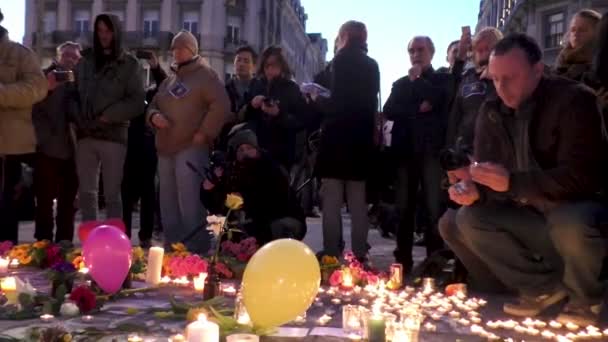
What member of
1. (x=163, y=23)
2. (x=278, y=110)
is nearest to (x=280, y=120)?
(x=278, y=110)

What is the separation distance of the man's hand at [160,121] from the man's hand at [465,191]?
2633 millimetres

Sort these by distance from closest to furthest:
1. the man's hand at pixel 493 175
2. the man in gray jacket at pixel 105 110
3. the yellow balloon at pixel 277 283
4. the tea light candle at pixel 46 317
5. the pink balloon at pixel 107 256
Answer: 1. the yellow balloon at pixel 277 283
2. the tea light candle at pixel 46 317
3. the man's hand at pixel 493 175
4. the pink balloon at pixel 107 256
5. the man in gray jacket at pixel 105 110

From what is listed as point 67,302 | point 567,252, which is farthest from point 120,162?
point 567,252

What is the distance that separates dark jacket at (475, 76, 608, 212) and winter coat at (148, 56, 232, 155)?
2.58 meters

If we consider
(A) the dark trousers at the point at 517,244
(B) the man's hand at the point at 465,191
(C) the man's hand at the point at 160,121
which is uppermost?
(C) the man's hand at the point at 160,121

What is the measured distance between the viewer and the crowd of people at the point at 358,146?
3.68 meters

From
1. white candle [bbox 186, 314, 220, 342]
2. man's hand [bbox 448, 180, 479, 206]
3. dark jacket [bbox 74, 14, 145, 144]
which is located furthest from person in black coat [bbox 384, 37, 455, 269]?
white candle [bbox 186, 314, 220, 342]

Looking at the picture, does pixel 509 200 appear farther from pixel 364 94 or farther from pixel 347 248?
pixel 347 248

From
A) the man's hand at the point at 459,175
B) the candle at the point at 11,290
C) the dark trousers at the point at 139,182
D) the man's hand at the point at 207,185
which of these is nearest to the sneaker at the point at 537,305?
the man's hand at the point at 459,175

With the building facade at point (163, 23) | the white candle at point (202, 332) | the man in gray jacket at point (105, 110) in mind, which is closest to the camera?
the white candle at point (202, 332)

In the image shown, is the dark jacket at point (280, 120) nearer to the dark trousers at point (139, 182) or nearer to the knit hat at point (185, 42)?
the knit hat at point (185, 42)

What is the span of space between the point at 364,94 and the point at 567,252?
7.34 feet

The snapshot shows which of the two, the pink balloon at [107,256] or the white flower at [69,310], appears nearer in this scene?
the white flower at [69,310]

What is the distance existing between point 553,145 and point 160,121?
3.16 m
